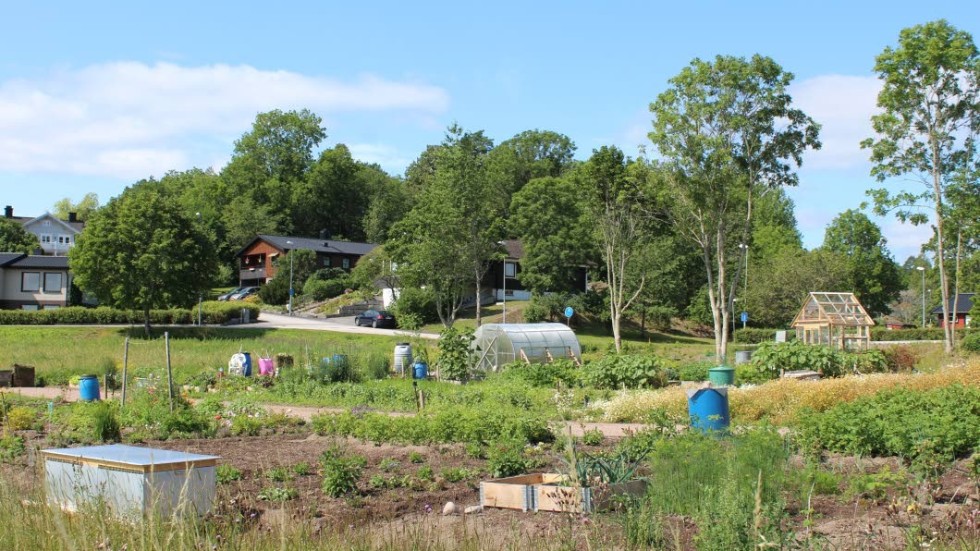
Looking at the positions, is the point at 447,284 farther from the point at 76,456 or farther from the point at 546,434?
the point at 76,456

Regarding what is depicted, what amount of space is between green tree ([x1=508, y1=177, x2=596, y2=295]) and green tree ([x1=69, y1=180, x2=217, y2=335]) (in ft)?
73.0

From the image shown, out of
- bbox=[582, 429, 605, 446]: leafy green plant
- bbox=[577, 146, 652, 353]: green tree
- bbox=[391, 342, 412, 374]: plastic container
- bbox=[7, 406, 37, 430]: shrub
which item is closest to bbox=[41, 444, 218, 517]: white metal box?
bbox=[582, 429, 605, 446]: leafy green plant

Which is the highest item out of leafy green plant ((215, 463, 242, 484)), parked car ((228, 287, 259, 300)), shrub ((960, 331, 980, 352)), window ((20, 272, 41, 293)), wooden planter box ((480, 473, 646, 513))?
window ((20, 272, 41, 293))

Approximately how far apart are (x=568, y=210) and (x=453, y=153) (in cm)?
1936

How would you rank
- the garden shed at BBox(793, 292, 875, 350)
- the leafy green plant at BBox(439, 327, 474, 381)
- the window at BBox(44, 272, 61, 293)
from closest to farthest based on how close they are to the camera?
1. the leafy green plant at BBox(439, 327, 474, 381)
2. the garden shed at BBox(793, 292, 875, 350)
3. the window at BBox(44, 272, 61, 293)

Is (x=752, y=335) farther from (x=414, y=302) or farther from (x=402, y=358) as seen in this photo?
(x=402, y=358)

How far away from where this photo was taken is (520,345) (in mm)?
31297

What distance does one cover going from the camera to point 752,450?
27.1ft

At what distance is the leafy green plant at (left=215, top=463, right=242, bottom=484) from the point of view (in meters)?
9.56

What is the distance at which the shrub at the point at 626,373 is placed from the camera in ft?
76.6

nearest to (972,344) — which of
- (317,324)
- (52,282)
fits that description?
(317,324)

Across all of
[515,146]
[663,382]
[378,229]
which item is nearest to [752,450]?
[663,382]

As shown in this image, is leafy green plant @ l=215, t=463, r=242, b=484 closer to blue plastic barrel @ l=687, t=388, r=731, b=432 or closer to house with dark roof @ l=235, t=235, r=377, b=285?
blue plastic barrel @ l=687, t=388, r=731, b=432

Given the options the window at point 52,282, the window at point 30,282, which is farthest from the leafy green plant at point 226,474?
the window at point 30,282
